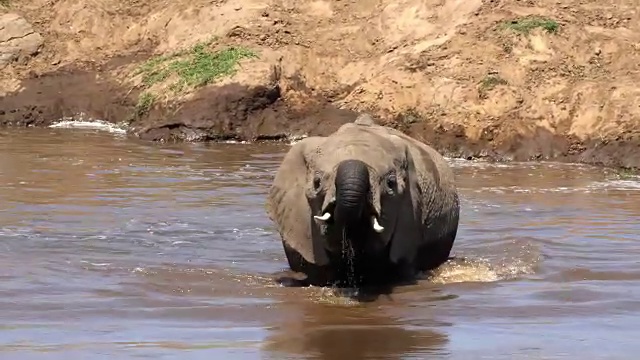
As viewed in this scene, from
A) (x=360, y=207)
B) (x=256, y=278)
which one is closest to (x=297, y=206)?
(x=256, y=278)

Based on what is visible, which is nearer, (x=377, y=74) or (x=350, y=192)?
(x=350, y=192)

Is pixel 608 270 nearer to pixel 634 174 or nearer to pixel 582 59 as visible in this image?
pixel 634 174

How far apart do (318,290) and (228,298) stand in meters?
0.69

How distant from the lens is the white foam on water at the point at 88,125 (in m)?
23.4

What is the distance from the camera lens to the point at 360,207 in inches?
323

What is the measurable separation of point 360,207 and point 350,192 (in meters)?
0.14

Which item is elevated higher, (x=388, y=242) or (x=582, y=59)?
(x=582, y=59)

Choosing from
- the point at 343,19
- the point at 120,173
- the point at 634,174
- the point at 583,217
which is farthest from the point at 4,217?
the point at 343,19

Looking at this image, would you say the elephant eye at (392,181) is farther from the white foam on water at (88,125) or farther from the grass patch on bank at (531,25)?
the white foam on water at (88,125)

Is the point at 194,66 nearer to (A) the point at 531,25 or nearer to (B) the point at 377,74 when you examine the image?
(B) the point at 377,74

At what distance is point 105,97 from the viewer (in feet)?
80.8

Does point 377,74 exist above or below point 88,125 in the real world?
above

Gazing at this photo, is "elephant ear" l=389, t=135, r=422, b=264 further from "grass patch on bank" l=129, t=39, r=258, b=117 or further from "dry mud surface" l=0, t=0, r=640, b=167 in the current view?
"grass patch on bank" l=129, t=39, r=258, b=117

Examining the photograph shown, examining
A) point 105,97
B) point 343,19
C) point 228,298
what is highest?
point 343,19
